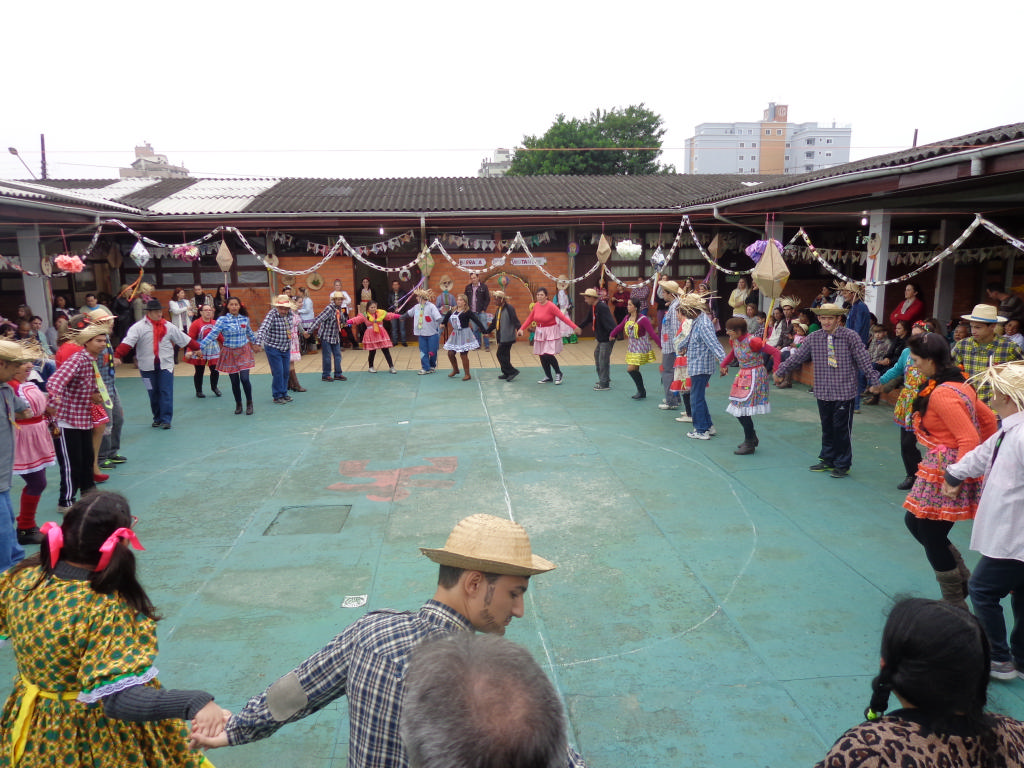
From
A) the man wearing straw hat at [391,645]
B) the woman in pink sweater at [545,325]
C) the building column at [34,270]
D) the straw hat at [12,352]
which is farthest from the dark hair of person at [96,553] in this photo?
the building column at [34,270]

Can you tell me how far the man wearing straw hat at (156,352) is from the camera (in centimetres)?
877

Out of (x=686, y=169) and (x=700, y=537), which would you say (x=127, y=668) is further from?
(x=686, y=169)

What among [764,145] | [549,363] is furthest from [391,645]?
[764,145]

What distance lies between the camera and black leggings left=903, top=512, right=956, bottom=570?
4.00 metres

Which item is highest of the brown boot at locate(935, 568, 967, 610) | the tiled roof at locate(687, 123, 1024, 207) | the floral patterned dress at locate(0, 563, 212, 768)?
the tiled roof at locate(687, 123, 1024, 207)

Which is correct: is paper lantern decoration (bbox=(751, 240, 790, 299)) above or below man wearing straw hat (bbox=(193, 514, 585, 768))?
above

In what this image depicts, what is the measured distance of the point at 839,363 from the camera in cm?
671

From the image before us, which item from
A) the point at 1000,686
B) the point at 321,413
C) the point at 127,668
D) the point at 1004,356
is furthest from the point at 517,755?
the point at 321,413

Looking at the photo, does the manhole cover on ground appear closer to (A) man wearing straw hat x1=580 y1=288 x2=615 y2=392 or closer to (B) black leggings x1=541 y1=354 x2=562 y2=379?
(A) man wearing straw hat x1=580 y1=288 x2=615 y2=392

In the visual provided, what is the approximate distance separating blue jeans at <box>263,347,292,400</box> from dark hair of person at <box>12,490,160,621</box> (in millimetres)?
8481

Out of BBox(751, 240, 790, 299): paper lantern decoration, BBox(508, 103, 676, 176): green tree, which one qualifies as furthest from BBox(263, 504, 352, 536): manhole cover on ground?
BBox(508, 103, 676, 176): green tree

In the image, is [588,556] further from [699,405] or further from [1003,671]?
[699,405]

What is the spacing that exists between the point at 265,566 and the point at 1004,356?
7.14 metres

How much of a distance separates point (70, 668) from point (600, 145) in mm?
39593
